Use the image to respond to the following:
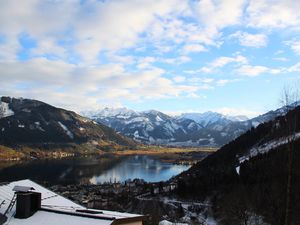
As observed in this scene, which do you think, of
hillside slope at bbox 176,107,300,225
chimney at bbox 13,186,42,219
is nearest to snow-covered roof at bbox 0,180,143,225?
chimney at bbox 13,186,42,219

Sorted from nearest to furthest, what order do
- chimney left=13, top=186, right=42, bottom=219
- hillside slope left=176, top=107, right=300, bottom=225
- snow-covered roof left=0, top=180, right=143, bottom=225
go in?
snow-covered roof left=0, top=180, right=143, bottom=225 → chimney left=13, top=186, right=42, bottom=219 → hillside slope left=176, top=107, right=300, bottom=225

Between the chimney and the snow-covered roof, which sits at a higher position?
the chimney

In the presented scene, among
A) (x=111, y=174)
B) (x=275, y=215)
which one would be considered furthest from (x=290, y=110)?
(x=111, y=174)

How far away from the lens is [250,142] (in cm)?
14675

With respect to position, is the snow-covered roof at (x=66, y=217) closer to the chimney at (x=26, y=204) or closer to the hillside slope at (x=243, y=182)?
the chimney at (x=26, y=204)

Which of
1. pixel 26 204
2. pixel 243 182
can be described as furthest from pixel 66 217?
pixel 243 182

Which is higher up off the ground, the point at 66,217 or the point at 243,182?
the point at 66,217

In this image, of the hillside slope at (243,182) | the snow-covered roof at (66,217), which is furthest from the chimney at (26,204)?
the hillside slope at (243,182)

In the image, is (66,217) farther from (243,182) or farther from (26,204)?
(243,182)

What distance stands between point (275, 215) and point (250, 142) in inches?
5013

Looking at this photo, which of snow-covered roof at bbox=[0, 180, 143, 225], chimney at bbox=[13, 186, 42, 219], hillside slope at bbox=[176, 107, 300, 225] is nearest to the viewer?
snow-covered roof at bbox=[0, 180, 143, 225]

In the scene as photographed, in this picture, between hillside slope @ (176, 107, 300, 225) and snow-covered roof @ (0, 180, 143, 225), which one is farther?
hillside slope @ (176, 107, 300, 225)

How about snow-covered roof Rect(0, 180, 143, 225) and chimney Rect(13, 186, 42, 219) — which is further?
chimney Rect(13, 186, 42, 219)

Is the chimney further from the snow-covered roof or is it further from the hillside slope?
the hillside slope
